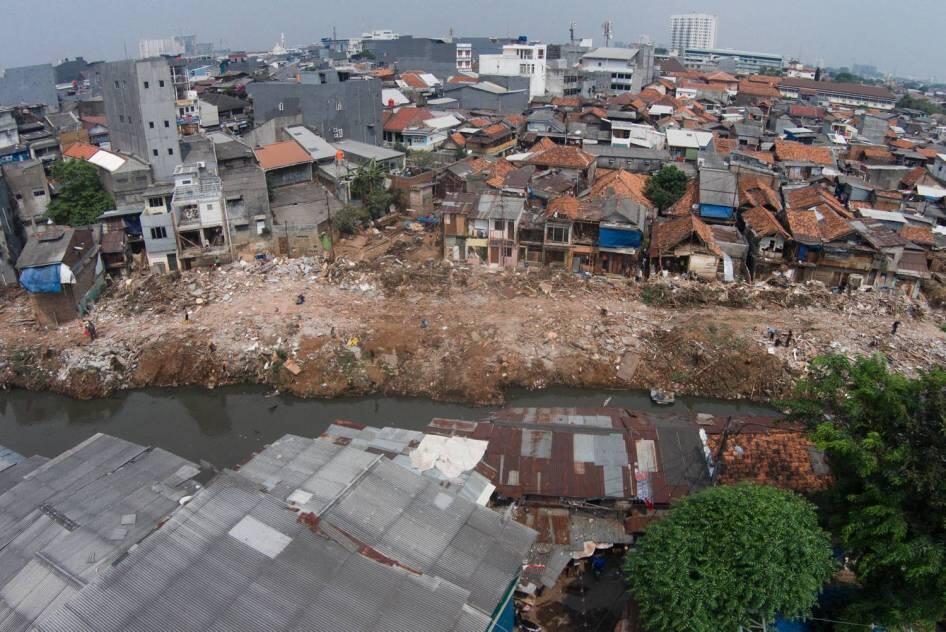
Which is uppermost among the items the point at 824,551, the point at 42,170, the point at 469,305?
the point at 42,170

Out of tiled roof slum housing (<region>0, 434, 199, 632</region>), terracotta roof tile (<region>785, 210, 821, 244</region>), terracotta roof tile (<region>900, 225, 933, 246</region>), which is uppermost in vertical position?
terracotta roof tile (<region>785, 210, 821, 244</region>)

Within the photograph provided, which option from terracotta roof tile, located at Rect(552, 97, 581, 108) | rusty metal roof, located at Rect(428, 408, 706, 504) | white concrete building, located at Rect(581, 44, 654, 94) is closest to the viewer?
rusty metal roof, located at Rect(428, 408, 706, 504)

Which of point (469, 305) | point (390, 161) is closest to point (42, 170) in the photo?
point (390, 161)

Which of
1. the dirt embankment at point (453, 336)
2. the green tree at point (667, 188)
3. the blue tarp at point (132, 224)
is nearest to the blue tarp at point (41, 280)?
the dirt embankment at point (453, 336)

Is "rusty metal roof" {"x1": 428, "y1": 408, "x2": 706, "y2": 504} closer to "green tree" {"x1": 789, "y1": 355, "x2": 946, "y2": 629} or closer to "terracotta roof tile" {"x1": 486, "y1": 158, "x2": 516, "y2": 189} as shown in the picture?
"green tree" {"x1": 789, "y1": 355, "x2": 946, "y2": 629}

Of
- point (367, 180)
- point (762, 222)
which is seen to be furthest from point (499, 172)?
point (762, 222)

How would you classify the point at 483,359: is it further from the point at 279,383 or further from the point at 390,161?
the point at 390,161

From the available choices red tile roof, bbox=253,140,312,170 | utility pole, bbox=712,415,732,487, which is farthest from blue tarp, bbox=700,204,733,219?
red tile roof, bbox=253,140,312,170

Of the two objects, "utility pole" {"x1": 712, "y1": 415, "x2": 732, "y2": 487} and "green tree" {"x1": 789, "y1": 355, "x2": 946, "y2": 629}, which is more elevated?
"green tree" {"x1": 789, "y1": 355, "x2": 946, "y2": 629}
